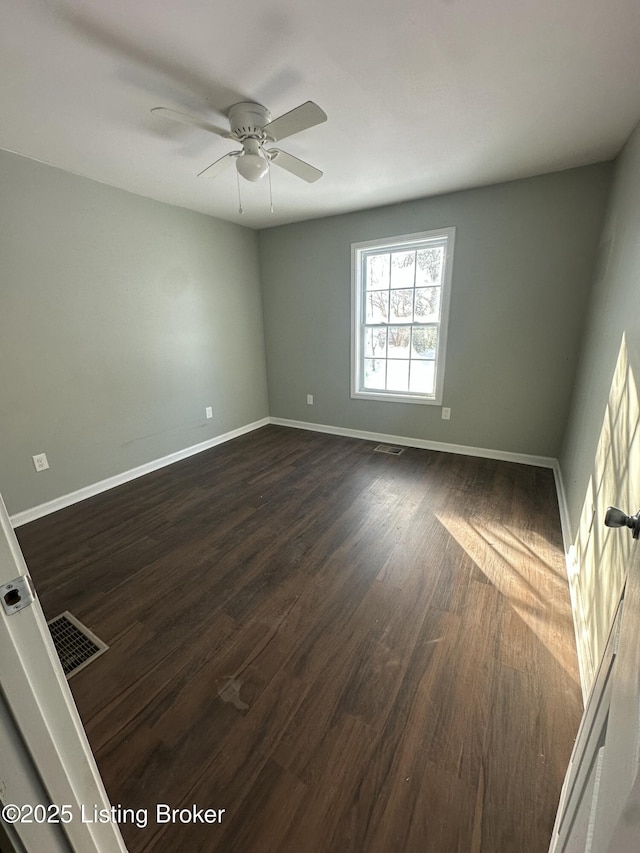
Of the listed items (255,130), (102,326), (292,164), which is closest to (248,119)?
(255,130)

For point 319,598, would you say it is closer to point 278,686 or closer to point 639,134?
point 278,686

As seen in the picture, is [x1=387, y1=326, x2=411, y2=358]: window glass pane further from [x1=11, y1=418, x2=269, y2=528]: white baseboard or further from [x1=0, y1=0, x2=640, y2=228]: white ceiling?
[x1=11, y1=418, x2=269, y2=528]: white baseboard

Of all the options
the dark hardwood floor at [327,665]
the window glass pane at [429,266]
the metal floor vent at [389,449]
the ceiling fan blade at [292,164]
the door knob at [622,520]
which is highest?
the ceiling fan blade at [292,164]

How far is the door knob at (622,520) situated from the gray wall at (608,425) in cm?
50

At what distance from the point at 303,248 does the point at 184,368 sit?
6.37 ft

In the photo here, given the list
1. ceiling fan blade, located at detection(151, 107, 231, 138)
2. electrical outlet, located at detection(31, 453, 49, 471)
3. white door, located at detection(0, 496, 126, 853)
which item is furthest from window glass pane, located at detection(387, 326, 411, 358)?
white door, located at detection(0, 496, 126, 853)

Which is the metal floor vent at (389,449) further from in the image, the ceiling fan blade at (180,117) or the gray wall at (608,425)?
the ceiling fan blade at (180,117)

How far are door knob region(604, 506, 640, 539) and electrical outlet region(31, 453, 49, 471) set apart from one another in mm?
3269

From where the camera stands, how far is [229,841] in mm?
945

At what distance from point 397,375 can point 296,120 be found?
8.46 feet

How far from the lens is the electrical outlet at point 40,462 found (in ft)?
8.32

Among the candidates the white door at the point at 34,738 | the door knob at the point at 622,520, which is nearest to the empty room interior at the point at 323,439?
the white door at the point at 34,738

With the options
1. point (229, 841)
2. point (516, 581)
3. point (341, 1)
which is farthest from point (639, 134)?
point (229, 841)

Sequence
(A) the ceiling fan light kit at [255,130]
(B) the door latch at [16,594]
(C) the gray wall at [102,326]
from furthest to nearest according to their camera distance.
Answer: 1. (C) the gray wall at [102,326]
2. (A) the ceiling fan light kit at [255,130]
3. (B) the door latch at [16,594]
